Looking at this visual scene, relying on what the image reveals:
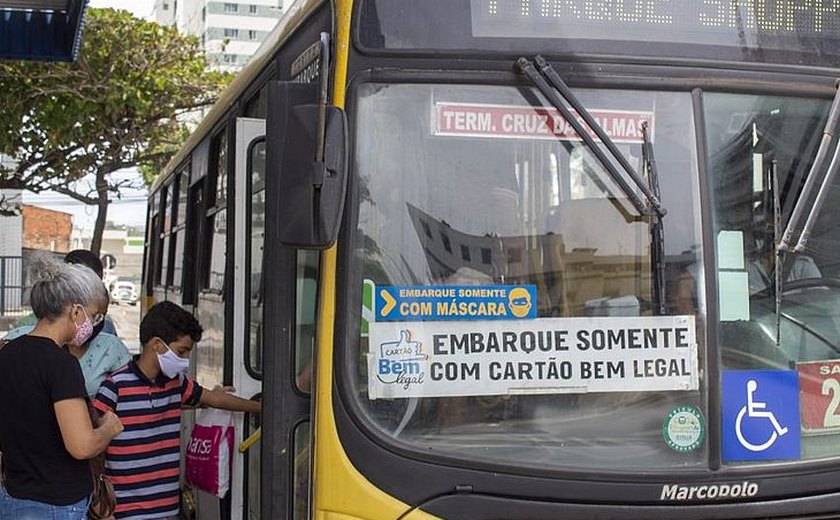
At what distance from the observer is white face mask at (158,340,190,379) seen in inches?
162

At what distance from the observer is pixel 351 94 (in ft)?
10.2

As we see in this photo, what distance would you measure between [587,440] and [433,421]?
18.7 inches

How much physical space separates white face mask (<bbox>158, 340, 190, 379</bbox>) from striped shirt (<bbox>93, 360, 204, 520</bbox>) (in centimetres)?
8

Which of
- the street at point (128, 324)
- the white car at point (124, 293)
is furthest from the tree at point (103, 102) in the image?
the white car at point (124, 293)

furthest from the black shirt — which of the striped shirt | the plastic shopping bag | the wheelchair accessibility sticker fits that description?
the wheelchair accessibility sticker

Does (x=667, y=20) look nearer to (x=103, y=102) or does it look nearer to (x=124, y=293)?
(x=103, y=102)

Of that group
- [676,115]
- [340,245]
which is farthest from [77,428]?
[676,115]

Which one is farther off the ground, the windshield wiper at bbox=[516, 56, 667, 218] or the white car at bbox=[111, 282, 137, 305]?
the white car at bbox=[111, 282, 137, 305]

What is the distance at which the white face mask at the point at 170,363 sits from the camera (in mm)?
4125

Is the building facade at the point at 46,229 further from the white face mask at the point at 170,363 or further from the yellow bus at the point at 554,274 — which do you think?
the yellow bus at the point at 554,274

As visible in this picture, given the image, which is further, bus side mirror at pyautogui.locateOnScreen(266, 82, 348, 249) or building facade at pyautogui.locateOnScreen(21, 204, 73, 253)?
building facade at pyautogui.locateOnScreen(21, 204, 73, 253)

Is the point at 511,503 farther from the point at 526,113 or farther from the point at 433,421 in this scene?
the point at 526,113

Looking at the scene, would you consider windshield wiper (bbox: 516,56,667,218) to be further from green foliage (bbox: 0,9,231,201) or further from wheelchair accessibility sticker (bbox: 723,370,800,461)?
green foliage (bbox: 0,9,231,201)

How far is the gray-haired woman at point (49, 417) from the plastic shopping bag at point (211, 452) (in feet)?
1.51
